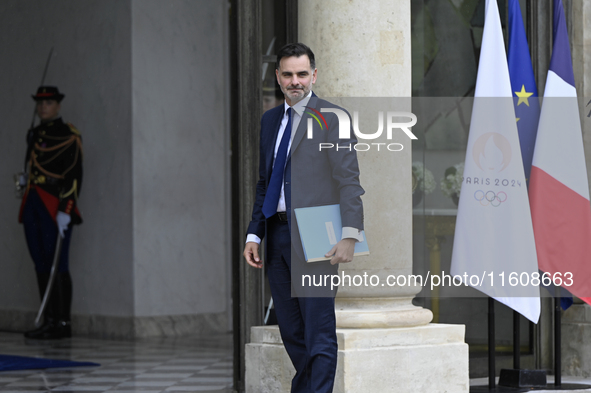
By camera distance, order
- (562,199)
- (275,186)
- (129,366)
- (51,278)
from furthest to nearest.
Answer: (51,278) < (129,366) < (562,199) < (275,186)

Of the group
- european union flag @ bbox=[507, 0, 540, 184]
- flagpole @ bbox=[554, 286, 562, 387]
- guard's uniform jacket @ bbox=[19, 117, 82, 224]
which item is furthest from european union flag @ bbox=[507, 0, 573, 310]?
guard's uniform jacket @ bbox=[19, 117, 82, 224]

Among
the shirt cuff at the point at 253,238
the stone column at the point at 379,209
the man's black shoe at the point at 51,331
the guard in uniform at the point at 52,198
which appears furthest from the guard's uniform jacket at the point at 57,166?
the shirt cuff at the point at 253,238

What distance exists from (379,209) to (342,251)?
3.43ft

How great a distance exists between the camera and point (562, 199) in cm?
523

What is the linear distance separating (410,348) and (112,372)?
7.16 feet

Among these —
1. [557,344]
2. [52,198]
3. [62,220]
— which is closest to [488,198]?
[557,344]

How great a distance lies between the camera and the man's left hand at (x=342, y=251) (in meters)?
3.61

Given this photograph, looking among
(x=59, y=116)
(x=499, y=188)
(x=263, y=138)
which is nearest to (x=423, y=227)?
(x=499, y=188)

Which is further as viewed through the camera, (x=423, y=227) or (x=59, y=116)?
(x=59, y=116)

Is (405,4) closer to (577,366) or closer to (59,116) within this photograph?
(577,366)

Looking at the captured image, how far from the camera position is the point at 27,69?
8.94 m

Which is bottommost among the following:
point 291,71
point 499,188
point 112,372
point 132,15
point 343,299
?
point 112,372

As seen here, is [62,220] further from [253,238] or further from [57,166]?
[253,238]

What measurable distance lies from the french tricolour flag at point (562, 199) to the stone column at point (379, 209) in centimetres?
87
